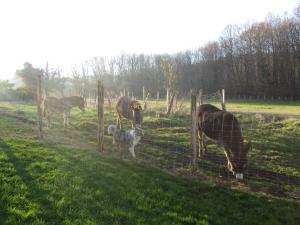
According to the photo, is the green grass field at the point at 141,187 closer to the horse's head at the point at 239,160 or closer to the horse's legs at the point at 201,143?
the horse's head at the point at 239,160

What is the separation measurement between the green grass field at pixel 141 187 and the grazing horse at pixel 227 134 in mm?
422

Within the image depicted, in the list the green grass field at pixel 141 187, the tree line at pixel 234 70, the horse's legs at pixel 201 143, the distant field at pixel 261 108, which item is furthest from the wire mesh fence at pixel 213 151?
the tree line at pixel 234 70

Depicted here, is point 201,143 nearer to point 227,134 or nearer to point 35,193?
point 227,134

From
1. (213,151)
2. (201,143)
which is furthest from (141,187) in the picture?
(213,151)

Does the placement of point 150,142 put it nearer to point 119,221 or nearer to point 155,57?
point 119,221

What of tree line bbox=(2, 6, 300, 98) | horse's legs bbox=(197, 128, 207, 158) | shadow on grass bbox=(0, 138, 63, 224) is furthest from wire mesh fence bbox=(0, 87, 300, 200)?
tree line bbox=(2, 6, 300, 98)

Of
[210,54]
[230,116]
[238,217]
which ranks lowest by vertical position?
[238,217]

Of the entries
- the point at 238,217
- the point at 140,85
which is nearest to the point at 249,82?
the point at 140,85

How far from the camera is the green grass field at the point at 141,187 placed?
16.4ft

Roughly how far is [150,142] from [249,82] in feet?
147

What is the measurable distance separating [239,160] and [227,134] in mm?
1096

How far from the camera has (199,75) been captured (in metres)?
61.2

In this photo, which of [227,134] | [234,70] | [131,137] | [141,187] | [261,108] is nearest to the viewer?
[141,187]

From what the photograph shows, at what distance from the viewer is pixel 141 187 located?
635cm
